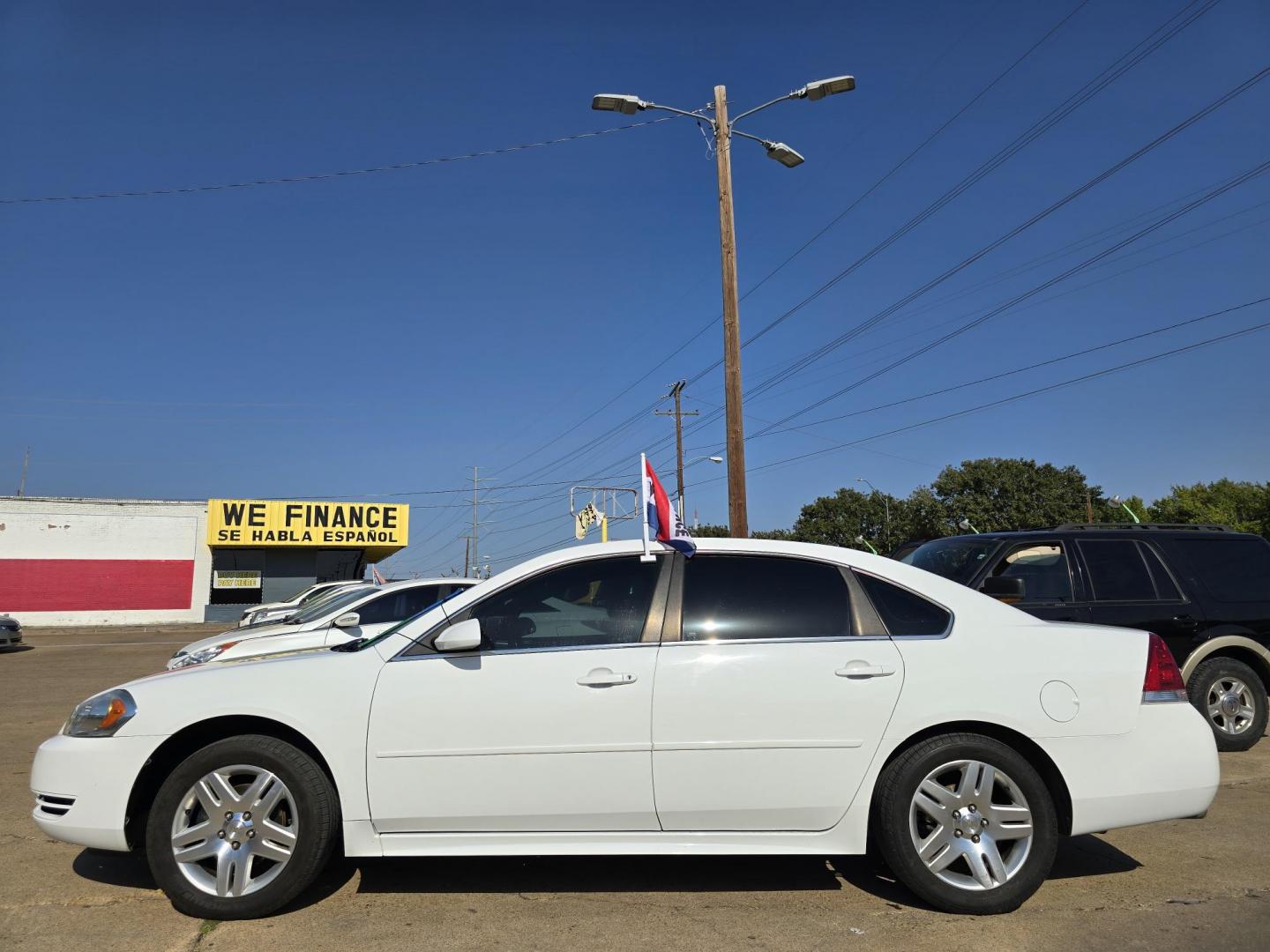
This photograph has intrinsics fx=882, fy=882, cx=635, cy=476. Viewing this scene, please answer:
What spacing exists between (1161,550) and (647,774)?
18.4 ft

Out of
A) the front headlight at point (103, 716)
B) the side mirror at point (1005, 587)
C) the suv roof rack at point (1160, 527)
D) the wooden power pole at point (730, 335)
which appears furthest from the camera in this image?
the wooden power pole at point (730, 335)

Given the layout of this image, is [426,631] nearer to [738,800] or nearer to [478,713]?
[478,713]

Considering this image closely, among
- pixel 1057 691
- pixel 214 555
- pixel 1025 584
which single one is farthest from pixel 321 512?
pixel 1057 691

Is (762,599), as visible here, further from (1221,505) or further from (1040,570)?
(1221,505)

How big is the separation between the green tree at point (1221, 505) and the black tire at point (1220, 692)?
153 ft

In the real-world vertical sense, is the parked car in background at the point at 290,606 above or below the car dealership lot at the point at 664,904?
above

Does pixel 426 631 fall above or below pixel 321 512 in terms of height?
below

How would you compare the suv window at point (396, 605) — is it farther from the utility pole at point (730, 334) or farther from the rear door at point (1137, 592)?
the rear door at point (1137, 592)

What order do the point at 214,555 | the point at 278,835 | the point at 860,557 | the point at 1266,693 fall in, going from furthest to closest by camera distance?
1. the point at 214,555
2. the point at 1266,693
3. the point at 860,557
4. the point at 278,835

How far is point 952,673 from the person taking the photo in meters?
3.90

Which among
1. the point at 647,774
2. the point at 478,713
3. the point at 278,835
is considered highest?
the point at 478,713

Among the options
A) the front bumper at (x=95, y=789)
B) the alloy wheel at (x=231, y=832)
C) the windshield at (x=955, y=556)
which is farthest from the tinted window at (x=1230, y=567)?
the front bumper at (x=95, y=789)

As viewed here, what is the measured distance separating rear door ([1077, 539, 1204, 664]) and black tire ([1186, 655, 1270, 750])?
0.25m

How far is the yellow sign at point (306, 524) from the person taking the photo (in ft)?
125
